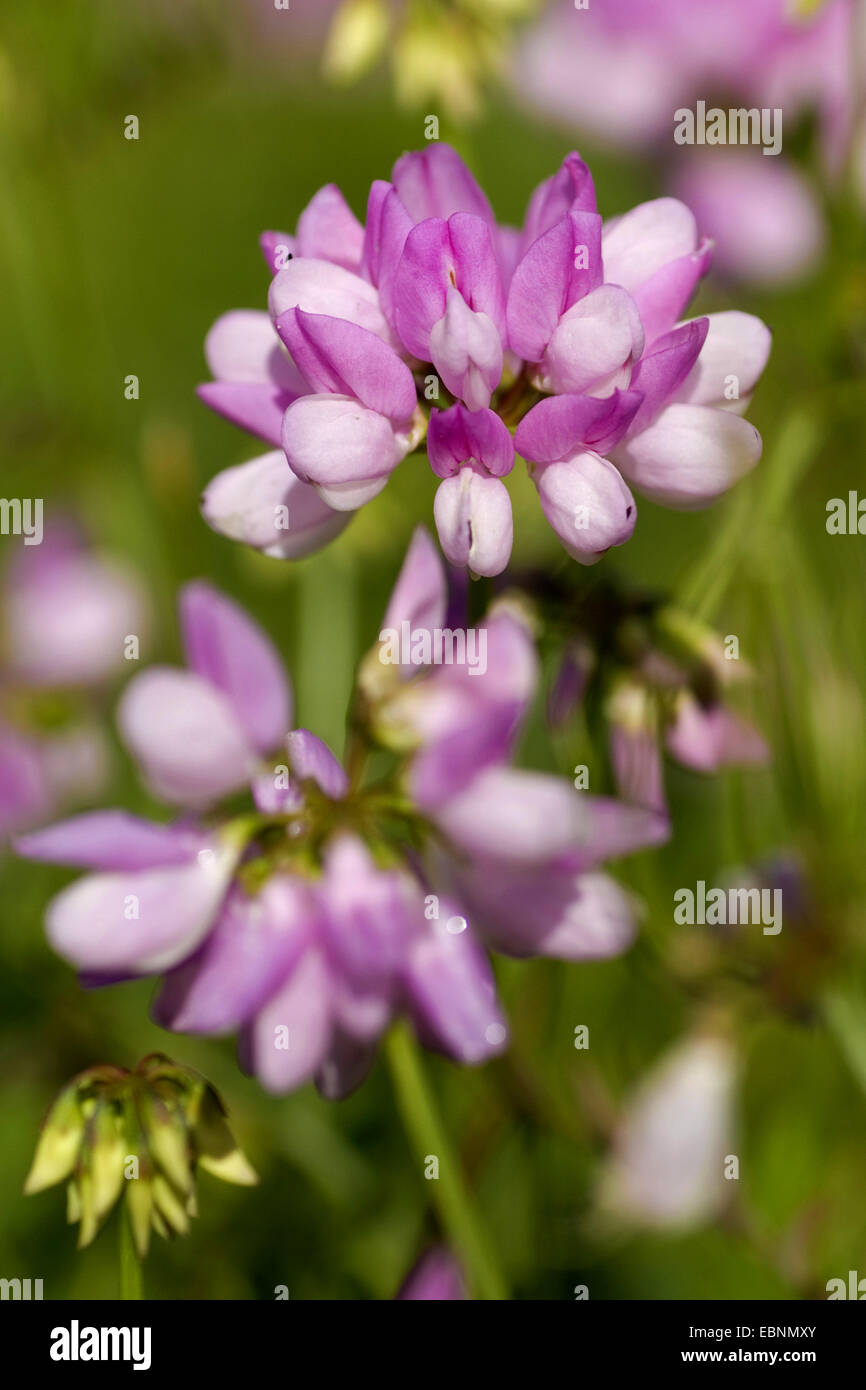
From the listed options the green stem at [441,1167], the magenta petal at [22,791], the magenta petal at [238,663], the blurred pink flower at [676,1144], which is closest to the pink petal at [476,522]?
the magenta petal at [238,663]

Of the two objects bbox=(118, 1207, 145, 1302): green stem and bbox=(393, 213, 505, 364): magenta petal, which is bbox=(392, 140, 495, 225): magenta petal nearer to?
bbox=(393, 213, 505, 364): magenta petal

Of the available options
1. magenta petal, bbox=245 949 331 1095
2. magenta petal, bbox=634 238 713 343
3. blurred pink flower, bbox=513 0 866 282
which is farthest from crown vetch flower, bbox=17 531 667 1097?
blurred pink flower, bbox=513 0 866 282

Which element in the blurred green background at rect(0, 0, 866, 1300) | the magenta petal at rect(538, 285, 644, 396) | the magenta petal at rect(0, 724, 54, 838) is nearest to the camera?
the magenta petal at rect(538, 285, 644, 396)

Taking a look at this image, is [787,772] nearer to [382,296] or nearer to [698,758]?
[698,758]

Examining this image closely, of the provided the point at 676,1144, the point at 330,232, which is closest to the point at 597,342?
the point at 330,232

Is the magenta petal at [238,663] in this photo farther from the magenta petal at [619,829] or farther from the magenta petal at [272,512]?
the magenta petal at [619,829]
